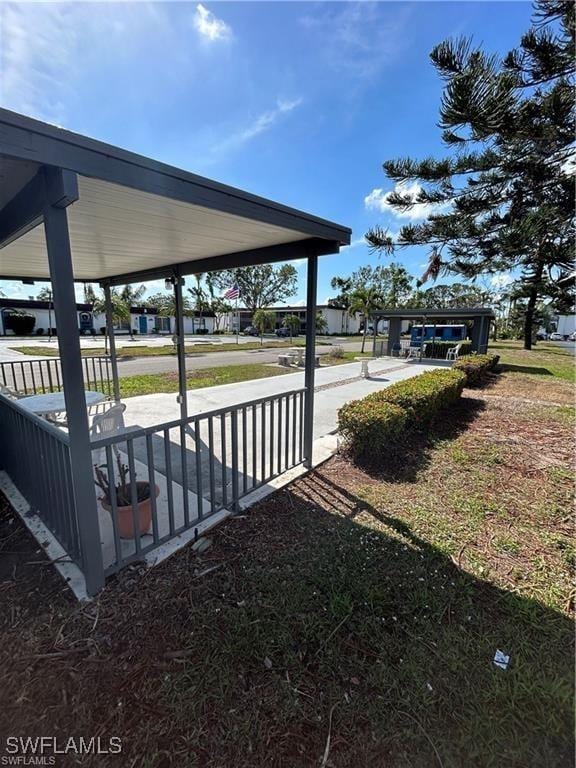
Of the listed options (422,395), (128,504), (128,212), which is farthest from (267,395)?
(128,212)

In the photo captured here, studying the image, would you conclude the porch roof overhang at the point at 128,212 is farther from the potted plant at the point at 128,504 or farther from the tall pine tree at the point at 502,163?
the tall pine tree at the point at 502,163

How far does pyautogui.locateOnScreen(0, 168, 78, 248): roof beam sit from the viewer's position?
62.7 inches

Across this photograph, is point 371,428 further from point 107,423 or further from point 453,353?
point 453,353

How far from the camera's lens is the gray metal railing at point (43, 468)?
2.22 m

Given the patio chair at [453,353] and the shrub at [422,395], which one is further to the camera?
the patio chair at [453,353]

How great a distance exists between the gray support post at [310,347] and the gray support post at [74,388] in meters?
2.13

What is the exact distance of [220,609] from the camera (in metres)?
1.99

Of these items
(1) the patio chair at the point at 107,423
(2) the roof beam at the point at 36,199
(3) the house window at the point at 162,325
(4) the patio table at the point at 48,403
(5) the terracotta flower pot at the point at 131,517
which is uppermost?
(2) the roof beam at the point at 36,199

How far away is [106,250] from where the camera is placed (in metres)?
3.61

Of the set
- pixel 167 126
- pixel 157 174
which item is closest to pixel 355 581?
pixel 157 174

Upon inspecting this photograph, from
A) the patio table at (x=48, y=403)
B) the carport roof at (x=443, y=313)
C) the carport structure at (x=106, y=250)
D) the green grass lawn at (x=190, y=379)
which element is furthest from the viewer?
the carport roof at (x=443, y=313)

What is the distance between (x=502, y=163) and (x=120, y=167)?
14.4 feet

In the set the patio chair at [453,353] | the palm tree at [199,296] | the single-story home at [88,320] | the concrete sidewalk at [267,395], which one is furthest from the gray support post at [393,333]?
the palm tree at [199,296]

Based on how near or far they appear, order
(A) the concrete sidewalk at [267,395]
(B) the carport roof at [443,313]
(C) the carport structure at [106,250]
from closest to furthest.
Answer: (C) the carport structure at [106,250]
(A) the concrete sidewalk at [267,395]
(B) the carport roof at [443,313]
